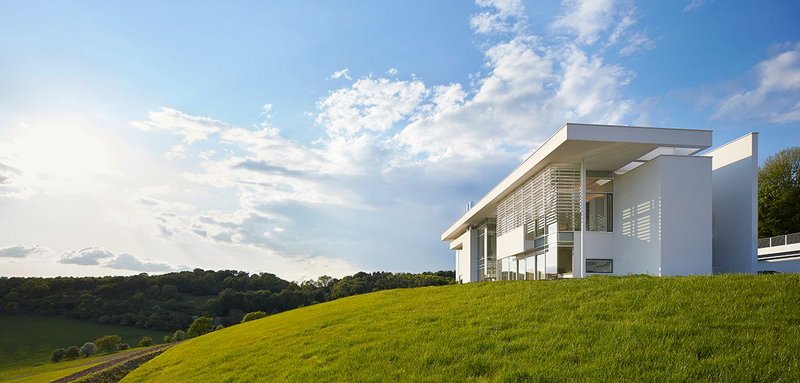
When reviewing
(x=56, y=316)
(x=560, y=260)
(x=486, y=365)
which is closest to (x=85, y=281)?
(x=56, y=316)

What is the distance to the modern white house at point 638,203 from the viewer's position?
2242 cm

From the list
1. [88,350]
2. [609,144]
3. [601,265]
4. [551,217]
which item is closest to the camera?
[609,144]

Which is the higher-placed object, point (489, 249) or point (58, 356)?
point (489, 249)

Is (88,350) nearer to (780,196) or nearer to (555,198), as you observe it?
(555,198)

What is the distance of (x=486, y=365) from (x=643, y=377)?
2.26 m

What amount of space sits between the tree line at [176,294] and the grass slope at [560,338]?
158 feet

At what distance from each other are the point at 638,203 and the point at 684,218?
6.70 feet

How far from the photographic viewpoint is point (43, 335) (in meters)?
63.8

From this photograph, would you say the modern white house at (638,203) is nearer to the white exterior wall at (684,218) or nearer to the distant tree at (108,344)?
the white exterior wall at (684,218)

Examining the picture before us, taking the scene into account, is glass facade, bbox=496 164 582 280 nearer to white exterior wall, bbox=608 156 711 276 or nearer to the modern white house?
the modern white house

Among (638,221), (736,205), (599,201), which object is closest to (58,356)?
(599,201)

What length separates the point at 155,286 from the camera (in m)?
74.8

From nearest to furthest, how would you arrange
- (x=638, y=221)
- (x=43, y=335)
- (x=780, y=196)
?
(x=638, y=221), (x=780, y=196), (x=43, y=335)

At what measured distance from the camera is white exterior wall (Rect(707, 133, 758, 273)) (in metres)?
23.8
